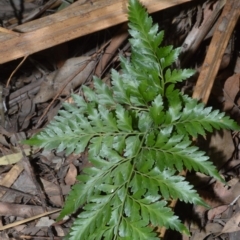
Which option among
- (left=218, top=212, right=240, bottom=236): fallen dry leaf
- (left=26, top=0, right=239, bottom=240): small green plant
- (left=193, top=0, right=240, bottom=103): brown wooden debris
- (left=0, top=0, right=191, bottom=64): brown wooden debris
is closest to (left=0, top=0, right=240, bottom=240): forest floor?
(left=218, top=212, right=240, bottom=236): fallen dry leaf

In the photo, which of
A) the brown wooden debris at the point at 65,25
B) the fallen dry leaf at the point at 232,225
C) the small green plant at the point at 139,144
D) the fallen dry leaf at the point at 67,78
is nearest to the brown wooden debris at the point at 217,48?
the small green plant at the point at 139,144

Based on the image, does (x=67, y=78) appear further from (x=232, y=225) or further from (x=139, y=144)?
(x=232, y=225)

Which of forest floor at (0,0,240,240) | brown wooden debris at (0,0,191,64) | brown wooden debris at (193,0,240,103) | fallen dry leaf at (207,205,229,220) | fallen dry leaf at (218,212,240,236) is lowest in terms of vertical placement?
fallen dry leaf at (218,212,240,236)

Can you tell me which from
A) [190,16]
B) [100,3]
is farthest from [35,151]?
[190,16]

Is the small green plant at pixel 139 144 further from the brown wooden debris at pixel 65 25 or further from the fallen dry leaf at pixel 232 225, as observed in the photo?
the fallen dry leaf at pixel 232 225

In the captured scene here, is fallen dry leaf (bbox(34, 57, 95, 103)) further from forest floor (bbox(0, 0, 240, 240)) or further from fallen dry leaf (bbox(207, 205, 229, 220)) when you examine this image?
fallen dry leaf (bbox(207, 205, 229, 220))

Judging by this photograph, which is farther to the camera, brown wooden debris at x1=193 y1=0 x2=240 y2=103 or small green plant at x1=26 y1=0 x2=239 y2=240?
brown wooden debris at x1=193 y1=0 x2=240 y2=103

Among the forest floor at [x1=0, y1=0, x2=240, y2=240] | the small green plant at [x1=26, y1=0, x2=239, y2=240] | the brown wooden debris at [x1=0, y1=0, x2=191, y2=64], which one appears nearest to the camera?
the small green plant at [x1=26, y1=0, x2=239, y2=240]
